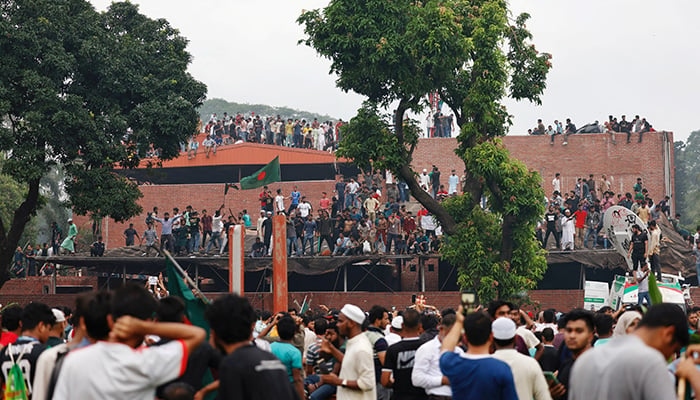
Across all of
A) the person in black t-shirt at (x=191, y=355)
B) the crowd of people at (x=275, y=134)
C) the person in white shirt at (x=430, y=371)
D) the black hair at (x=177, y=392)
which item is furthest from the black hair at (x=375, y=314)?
the crowd of people at (x=275, y=134)

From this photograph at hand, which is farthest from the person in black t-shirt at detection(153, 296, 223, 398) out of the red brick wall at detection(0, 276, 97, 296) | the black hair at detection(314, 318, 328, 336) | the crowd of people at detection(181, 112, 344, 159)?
the crowd of people at detection(181, 112, 344, 159)

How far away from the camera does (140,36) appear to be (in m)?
26.5

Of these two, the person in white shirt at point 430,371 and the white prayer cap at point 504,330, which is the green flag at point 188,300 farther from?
the white prayer cap at point 504,330

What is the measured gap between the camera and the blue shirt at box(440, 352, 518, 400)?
5557mm

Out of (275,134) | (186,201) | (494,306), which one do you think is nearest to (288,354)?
(494,306)

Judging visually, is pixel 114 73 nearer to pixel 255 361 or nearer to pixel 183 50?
pixel 183 50

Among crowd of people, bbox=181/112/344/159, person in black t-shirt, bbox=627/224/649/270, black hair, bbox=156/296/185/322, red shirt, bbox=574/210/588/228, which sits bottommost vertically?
black hair, bbox=156/296/185/322

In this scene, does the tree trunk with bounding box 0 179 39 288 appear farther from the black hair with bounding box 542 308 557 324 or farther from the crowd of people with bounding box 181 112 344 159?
the crowd of people with bounding box 181 112 344 159

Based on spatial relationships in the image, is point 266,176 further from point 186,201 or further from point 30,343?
point 186,201

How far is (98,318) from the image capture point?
452cm

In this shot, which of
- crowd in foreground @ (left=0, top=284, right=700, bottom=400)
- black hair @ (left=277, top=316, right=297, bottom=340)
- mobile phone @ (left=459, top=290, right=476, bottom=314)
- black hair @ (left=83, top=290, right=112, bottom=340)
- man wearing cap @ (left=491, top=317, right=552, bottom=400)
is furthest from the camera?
black hair @ (left=277, top=316, right=297, bottom=340)

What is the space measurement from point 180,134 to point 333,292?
7.81m

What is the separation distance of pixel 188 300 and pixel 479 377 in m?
2.86

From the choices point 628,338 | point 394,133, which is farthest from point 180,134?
point 628,338
